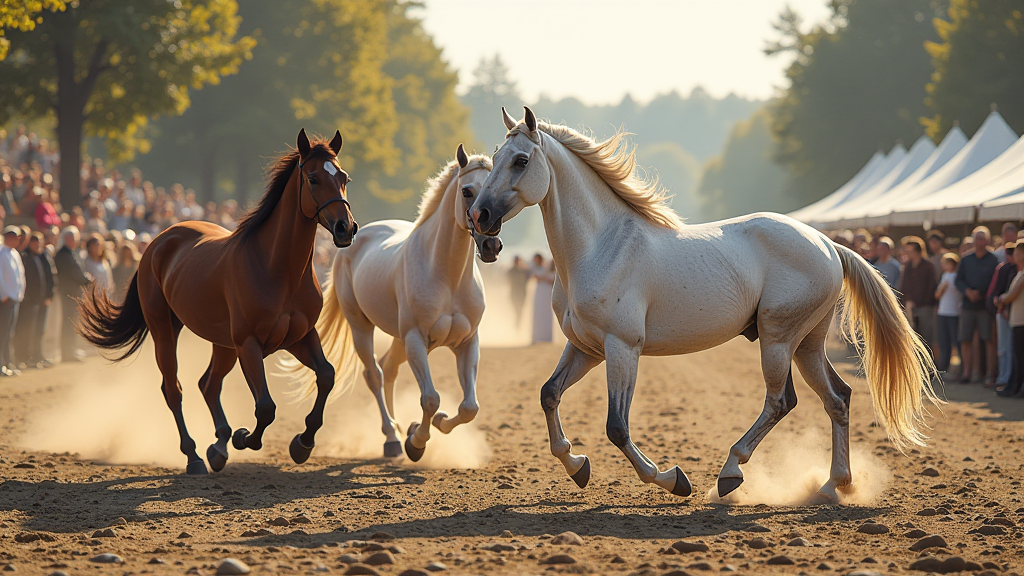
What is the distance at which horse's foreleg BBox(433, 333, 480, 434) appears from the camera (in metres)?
8.00

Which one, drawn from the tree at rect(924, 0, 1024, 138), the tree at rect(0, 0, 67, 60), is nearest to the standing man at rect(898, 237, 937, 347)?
the tree at rect(0, 0, 67, 60)

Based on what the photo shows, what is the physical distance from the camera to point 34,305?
1584 centimetres

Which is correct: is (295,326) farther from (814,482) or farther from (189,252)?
(814,482)

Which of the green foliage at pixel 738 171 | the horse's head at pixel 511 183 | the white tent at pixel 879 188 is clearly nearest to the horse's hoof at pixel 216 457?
the horse's head at pixel 511 183

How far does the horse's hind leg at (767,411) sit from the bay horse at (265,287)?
2781 millimetres

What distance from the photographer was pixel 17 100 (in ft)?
76.0

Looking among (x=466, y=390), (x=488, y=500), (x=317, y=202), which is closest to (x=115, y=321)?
(x=317, y=202)

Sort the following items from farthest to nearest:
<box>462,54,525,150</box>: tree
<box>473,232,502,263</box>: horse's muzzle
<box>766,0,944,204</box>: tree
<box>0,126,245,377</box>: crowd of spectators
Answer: <box>462,54,525,150</box>: tree → <box>766,0,944,204</box>: tree → <box>0,126,245,377</box>: crowd of spectators → <box>473,232,502,263</box>: horse's muzzle

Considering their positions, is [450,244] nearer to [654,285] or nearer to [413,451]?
[413,451]

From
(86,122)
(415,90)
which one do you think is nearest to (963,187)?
(86,122)

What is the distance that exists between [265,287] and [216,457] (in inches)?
49.6

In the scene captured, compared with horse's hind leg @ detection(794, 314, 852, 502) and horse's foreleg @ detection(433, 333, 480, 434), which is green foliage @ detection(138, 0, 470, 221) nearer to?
horse's foreleg @ detection(433, 333, 480, 434)

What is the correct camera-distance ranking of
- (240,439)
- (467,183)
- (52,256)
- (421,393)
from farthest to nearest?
(52,256), (421,393), (467,183), (240,439)

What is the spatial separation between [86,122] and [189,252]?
18.5 m
